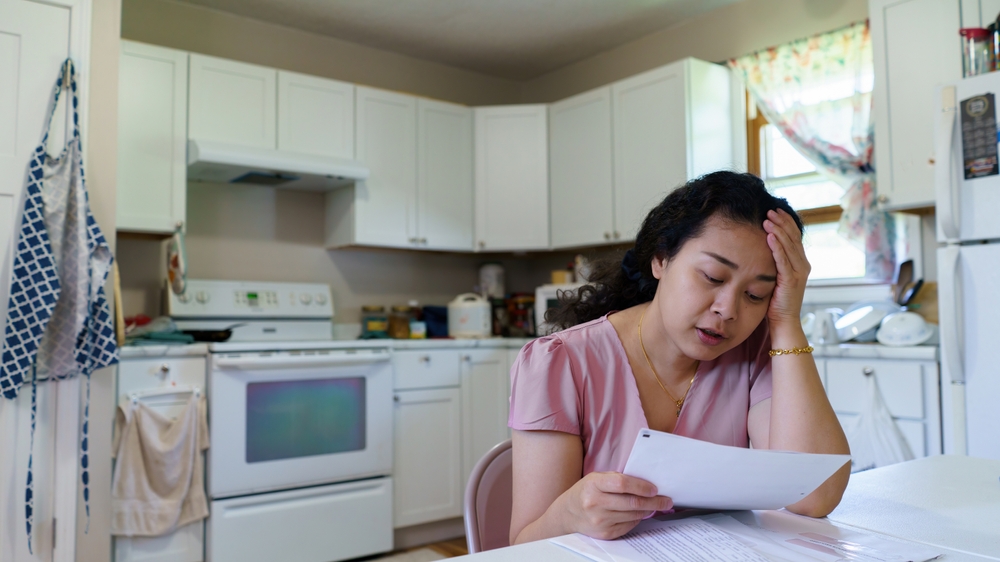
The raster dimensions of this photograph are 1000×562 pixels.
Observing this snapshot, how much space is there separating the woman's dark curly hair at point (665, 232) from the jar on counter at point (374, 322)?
7.68 feet

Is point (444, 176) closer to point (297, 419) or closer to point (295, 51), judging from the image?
point (295, 51)

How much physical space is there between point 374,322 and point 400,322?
0.21m

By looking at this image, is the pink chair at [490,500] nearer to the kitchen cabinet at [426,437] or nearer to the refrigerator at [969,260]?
the refrigerator at [969,260]

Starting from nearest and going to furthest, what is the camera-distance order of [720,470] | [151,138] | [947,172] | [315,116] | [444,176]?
[720,470] → [947,172] → [151,138] → [315,116] → [444,176]

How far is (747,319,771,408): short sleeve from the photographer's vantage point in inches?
47.1

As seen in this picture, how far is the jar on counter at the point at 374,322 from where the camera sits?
11.8 ft

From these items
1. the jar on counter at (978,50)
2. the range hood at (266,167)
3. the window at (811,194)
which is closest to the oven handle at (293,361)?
the range hood at (266,167)

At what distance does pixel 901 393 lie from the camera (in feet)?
7.93

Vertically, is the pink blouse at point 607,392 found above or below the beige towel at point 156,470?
above

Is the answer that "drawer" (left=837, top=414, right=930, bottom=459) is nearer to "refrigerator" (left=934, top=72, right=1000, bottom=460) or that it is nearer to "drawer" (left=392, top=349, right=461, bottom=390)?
"refrigerator" (left=934, top=72, right=1000, bottom=460)

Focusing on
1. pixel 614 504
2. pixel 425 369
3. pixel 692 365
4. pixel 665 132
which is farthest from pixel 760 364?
pixel 665 132

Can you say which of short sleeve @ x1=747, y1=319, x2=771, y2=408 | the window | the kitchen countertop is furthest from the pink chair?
the window

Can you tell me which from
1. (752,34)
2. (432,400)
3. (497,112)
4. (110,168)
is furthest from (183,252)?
(752,34)

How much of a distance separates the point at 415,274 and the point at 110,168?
200 centimetres
